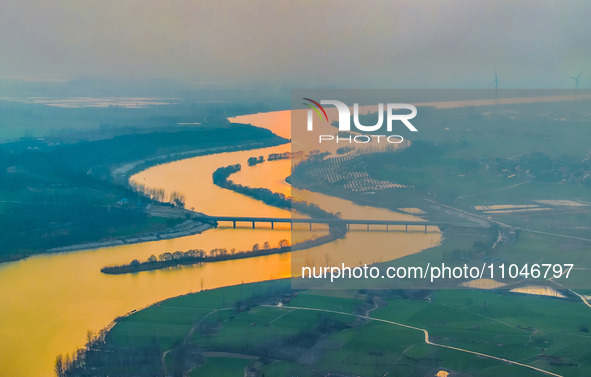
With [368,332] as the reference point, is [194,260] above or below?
above

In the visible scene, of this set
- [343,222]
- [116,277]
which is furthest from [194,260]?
[343,222]

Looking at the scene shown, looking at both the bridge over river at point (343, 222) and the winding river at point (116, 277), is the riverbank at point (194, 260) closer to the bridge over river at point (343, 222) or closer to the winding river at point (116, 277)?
the winding river at point (116, 277)

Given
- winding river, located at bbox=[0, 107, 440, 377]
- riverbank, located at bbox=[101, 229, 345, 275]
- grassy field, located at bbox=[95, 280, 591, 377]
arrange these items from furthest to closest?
riverbank, located at bbox=[101, 229, 345, 275], winding river, located at bbox=[0, 107, 440, 377], grassy field, located at bbox=[95, 280, 591, 377]

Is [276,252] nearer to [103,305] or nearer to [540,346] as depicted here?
[103,305]

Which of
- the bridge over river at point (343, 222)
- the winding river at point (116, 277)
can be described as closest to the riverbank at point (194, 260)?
the winding river at point (116, 277)

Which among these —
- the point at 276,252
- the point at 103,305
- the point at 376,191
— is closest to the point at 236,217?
the point at 276,252

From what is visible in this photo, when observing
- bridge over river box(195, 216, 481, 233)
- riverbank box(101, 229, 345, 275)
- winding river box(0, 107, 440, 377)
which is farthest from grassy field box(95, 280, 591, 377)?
bridge over river box(195, 216, 481, 233)

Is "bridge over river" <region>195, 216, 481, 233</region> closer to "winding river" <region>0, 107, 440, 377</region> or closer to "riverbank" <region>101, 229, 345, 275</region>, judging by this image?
"winding river" <region>0, 107, 440, 377</region>

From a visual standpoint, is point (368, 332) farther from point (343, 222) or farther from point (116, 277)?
point (343, 222)
